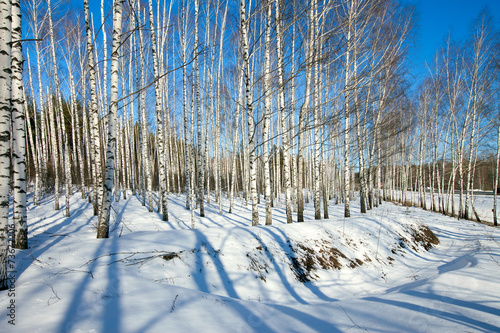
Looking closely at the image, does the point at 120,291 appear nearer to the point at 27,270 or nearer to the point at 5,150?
the point at 27,270

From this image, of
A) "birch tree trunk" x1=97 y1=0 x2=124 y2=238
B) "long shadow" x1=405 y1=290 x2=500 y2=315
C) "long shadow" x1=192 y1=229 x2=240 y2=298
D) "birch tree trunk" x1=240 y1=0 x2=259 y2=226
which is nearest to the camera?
"long shadow" x1=405 y1=290 x2=500 y2=315

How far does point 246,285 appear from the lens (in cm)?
391

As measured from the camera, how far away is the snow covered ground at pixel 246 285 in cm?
226

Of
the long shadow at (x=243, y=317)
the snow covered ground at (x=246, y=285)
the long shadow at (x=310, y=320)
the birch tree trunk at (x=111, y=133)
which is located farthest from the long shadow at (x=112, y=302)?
the birch tree trunk at (x=111, y=133)

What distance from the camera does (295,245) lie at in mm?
5398

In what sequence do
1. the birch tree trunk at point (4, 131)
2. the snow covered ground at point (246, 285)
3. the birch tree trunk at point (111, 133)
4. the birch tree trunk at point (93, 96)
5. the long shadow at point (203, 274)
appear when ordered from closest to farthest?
the snow covered ground at point (246, 285)
the birch tree trunk at point (4, 131)
the long shadow at point (203, 274)
the birch tree trunk at point (111, 133)
the birch tree trunk at point (93, 96)

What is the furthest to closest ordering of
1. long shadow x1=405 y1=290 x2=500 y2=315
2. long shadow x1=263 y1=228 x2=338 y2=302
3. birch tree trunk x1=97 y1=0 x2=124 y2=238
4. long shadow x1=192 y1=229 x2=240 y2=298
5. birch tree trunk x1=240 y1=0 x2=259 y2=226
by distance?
birch tree trunk x1=240 y1=0 x2=259 y2=226 < birch tree trunk x1=97 y1=0 x2=124 y2=238 < long shadow x1=263 y1=228 x2=338 y2=302 < long shadow x1=192 y1=229 x2=240 y2=298 < long shadow x1=405 y1=290 x2=500 y2=315

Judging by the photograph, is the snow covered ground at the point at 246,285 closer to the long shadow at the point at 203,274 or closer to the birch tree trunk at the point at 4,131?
the long shadow at the point at 203,274

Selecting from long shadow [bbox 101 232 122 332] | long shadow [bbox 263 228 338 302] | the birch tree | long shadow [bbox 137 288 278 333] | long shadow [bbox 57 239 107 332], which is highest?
the birch tree

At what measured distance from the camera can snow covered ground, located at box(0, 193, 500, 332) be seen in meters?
2.26

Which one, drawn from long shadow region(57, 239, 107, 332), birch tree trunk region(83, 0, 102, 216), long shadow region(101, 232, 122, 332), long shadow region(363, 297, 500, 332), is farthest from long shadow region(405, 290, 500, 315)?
birch tree trunk region(83, 0, 102, 216)

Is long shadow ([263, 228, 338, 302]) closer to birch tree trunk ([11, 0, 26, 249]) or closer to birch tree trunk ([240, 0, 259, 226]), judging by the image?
birch tree trunk ([240, 0, 259, 226])

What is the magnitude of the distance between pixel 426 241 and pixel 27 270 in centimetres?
1089

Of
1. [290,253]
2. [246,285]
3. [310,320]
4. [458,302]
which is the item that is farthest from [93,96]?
[458,302]
